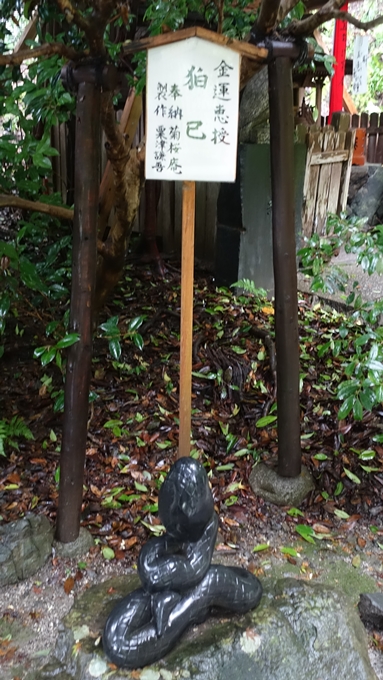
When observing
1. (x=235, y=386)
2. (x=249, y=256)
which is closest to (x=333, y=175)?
(x=249, y=256)

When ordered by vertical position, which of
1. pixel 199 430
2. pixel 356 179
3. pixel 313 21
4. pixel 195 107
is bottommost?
pixel 199 430

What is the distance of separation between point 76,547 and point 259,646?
3.27 ft

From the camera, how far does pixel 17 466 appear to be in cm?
312

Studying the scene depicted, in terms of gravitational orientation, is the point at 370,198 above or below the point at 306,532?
above

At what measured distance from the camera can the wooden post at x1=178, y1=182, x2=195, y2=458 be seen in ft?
7.45

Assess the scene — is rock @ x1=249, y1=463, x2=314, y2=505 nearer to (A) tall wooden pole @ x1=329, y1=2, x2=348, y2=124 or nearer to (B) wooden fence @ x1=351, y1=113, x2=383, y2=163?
(A) tall wooden pole @ x1=329, y1=2, x2=348, y2=124

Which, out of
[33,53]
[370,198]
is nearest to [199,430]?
[33,53]

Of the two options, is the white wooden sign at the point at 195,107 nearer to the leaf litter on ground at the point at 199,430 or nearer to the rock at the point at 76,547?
the leaf litter on ground at the point at 199,430

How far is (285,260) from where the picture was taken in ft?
9.04

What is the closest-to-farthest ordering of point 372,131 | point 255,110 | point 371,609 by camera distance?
point 371,609 → point 255,110 → point 372,131

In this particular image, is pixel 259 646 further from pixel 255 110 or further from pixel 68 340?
pixel 255 110

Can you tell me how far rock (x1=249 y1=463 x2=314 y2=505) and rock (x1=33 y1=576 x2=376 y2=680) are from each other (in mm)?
740

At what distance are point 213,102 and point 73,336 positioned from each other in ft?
3.63

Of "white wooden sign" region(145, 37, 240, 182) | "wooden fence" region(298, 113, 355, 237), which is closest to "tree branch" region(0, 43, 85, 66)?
"white wooden sign" region(145, 37, 240, 182)
